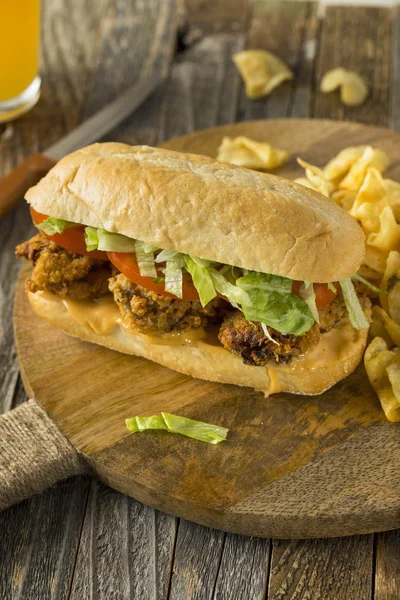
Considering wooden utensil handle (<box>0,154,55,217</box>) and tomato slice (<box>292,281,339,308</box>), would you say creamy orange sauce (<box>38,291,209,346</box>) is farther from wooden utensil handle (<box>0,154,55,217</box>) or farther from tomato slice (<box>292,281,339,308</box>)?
wooden utensil handle (<box>0,154,55,217</box>)

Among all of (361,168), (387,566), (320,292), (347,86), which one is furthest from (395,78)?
(387,566)

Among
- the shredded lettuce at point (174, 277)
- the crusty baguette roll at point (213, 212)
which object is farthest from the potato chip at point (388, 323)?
the shredded lettuce at point (174, 277)

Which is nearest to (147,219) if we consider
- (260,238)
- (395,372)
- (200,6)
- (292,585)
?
(260,238)

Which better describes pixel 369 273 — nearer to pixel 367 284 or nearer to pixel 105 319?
pixel 367 284

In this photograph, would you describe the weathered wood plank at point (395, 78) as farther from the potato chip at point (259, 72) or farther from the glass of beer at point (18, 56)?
the glass of beer at point (18, 56)

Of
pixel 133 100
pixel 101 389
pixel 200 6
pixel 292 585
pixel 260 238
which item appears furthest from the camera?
pixel 200 6

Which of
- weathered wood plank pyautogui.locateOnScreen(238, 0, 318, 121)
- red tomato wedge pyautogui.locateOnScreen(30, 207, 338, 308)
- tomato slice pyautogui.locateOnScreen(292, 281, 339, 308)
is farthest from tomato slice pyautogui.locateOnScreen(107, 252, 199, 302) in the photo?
weathered wood plank pyautogui.locateOnScreen(238, 0, 318, 121)

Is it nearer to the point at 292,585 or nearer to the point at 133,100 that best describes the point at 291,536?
the point at 292,585
